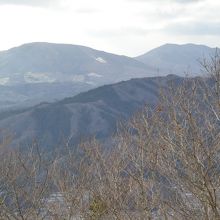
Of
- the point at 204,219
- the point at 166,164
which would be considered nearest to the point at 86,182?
the point at 166,164

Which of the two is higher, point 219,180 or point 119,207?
point 219,180

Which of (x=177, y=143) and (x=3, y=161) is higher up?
(x=177, y=143)

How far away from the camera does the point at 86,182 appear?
23703 millimetres

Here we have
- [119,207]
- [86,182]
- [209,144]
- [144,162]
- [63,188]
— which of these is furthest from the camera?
[86,182]

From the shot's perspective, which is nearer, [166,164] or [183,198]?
[166,164]

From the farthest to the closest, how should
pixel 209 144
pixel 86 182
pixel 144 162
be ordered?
1. pixel 86 182
2. pixel 144 162
3. pixel 209 144

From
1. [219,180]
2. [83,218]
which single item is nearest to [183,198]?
[219,180]

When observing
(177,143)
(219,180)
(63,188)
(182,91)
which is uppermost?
(182,91)

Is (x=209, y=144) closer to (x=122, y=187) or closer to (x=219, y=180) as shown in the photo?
(x=219, y=180)

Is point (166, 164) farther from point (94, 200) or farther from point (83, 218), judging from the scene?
point (83, 218)

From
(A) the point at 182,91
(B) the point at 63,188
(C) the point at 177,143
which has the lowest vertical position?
(B) the point at 63,188

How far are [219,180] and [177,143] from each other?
63.6 inches

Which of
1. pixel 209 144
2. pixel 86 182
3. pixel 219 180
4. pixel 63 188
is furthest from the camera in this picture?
pixel 86 182

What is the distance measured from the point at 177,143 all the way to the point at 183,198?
140 inches
